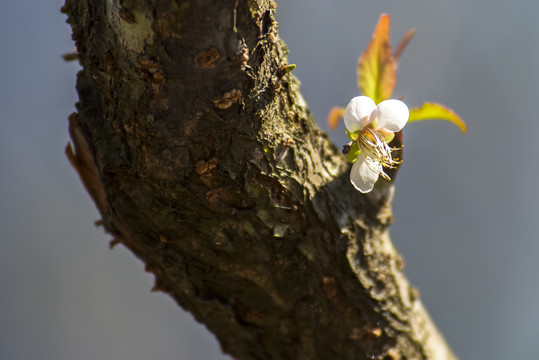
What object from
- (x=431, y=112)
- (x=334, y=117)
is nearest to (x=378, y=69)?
(x=431, y=112)

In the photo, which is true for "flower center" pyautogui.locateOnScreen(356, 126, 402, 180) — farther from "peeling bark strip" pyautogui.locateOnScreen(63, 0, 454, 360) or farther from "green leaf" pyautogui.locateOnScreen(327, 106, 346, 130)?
"green leaf" pyautogui.locateOnScreen(327, 106, 346, 130)

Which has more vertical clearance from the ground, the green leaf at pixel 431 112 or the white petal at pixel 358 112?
the green leaf at pixel 431 112

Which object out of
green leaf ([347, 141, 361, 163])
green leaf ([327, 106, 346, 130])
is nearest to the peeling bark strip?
green leaf ([347, 141, 361, 163])

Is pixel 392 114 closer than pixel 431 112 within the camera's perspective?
Yes

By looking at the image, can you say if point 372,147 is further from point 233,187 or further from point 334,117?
point 334,117

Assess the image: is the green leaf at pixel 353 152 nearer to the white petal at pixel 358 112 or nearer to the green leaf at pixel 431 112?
the white petal at pixel 358 112

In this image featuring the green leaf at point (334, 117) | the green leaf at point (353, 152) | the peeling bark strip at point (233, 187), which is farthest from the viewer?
the green leaf at point (334, 117)

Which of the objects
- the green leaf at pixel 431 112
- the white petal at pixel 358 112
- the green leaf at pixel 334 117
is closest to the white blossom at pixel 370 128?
the white petal at pixel 358 112

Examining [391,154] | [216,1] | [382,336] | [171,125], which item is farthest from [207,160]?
[382,336]

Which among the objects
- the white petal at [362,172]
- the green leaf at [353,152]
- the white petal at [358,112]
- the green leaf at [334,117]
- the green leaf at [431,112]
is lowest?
the white petal at [362,172]
